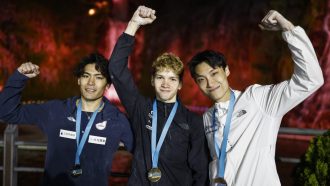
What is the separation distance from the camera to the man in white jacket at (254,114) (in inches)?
106

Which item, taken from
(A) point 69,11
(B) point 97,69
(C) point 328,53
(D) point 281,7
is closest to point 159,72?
(B) point 97,69

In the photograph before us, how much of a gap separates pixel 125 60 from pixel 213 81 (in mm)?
761

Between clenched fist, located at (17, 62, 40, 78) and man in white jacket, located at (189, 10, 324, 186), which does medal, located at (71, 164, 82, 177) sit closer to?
clenched fist, located at (17, 62, 40, 78)

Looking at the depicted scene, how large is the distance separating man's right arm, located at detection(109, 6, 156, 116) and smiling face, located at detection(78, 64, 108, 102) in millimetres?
205

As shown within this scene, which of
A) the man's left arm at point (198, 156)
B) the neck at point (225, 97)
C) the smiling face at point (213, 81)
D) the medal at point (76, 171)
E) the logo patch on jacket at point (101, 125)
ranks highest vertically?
the smiling face at point (213, 81)

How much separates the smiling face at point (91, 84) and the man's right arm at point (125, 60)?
20 centimetres

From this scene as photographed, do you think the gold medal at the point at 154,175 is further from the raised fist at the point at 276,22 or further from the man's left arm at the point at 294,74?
the raised fist at the point at 276,22

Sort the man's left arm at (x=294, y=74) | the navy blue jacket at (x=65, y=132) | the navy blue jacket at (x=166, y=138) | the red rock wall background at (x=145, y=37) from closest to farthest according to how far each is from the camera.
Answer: the man's left arm at (x=294, y=74)
the navy blue jacket at (x=166, y=138)
the navy blue jacket at (x=65, y=132)
the red rock wall background at (x=145, y=37)

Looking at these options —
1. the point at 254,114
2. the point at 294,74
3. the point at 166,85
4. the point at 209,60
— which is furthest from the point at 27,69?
the point at 294,74

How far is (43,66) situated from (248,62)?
12.7 metres

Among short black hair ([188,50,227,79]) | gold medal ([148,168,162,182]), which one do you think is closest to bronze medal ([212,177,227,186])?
gold medal ([148,168,162,182])

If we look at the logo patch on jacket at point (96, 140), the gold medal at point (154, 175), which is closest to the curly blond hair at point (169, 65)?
the logo patch on jacket at point (96, 140)

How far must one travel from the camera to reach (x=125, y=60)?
3.00 m

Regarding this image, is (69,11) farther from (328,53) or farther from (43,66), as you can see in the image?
(328,53)
